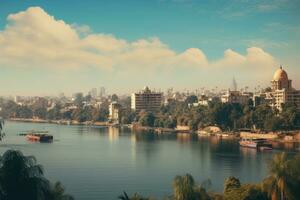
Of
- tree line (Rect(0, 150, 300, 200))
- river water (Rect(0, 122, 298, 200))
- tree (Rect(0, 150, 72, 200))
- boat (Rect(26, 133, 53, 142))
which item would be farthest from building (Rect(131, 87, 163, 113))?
tree (Rect(0, 150, 72, 200))

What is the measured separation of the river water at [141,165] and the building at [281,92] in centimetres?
969

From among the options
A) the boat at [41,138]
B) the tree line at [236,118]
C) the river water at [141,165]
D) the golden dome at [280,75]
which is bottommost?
the river water at [141,165]

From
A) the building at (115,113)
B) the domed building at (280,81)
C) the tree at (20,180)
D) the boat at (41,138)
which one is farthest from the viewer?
the building at (115,113)

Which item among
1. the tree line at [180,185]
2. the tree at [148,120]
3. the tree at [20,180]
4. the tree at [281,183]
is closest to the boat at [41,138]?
the tree at [148,120]

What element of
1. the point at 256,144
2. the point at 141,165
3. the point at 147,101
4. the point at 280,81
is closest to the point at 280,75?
the point at 280,81

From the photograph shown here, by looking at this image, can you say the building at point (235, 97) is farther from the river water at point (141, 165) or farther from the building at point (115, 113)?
the river water at point (141, 165)

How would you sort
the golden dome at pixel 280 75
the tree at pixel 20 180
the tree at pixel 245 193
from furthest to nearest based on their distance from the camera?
the golden dome at pixel 280 75 → the tree at pixel 245 193 → the tree at pixel 20 180

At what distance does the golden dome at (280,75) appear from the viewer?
121ft

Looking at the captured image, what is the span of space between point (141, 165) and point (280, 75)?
871 inches

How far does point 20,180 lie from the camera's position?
21.8 ft

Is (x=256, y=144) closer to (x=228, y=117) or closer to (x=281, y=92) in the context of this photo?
(x=228, y=117)

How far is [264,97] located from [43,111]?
3331 centimetres

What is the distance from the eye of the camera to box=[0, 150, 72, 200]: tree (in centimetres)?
656

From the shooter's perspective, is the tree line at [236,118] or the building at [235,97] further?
the building at [235,97]
